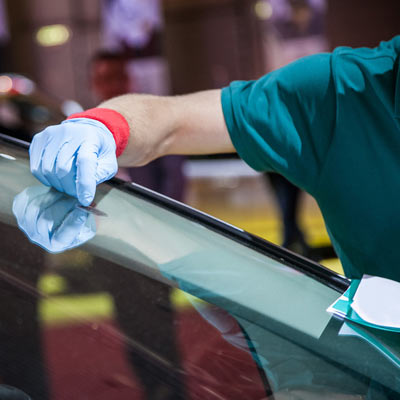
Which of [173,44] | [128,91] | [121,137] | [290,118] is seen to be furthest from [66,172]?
[173,44]

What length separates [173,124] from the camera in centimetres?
113

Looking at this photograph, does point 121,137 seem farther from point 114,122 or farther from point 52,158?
point 52,158

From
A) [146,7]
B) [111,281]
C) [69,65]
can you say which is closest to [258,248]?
[111,281]

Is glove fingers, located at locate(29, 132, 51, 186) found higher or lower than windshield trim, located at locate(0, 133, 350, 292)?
higher

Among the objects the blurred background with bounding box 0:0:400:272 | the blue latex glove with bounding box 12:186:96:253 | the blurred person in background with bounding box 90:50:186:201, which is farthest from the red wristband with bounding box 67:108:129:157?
the blurred person in background with bounding box 90:50:186:201

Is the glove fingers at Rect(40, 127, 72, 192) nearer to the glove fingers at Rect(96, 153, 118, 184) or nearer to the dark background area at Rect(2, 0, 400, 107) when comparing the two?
the glove fingers at Rect(96, 153, 118, 184)

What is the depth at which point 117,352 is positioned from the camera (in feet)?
2.18

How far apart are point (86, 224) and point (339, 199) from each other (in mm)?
524

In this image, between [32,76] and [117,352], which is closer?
[117,352]

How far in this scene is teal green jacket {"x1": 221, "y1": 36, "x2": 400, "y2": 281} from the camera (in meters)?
1.02

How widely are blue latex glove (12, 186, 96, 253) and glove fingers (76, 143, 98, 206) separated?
0.02m

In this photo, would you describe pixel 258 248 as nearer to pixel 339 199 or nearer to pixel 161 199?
pixel 161 199

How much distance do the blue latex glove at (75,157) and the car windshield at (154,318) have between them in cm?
2

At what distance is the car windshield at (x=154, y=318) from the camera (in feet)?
2.12
